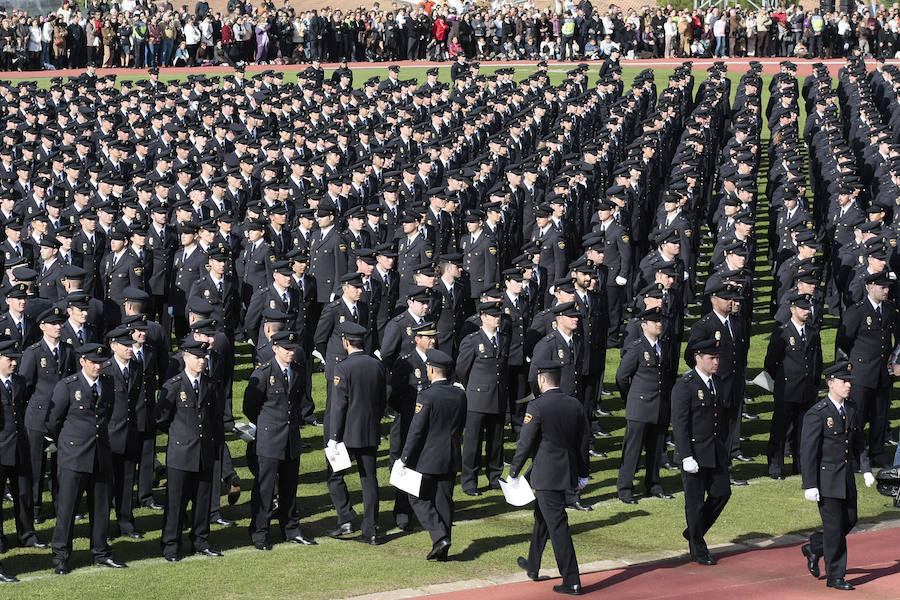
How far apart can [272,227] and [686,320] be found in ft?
20.3

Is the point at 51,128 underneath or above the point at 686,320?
above

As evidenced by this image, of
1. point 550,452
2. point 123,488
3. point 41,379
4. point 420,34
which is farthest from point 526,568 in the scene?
point 420,34

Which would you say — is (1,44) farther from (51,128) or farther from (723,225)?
(723,225)

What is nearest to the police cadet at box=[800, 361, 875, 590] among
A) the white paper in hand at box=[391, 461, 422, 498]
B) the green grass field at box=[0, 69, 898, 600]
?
the green grass field at box=[0, 69, 898, 600]

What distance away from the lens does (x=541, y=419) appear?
1136 cm

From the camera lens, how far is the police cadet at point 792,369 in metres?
14.5

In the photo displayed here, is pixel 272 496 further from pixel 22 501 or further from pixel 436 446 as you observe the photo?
pixel 22 501

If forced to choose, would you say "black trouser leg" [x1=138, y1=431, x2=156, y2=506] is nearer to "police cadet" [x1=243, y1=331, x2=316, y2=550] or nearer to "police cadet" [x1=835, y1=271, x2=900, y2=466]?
"police cadet" [x1=243, y1=331, x2=316, y2=550]

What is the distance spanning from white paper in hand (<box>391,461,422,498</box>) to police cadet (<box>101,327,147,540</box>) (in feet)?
7.69

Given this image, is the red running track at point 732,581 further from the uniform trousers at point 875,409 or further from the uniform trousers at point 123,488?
the uniform trousers at point 123,488

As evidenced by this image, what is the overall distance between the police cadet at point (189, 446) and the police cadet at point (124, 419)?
16.6 inches

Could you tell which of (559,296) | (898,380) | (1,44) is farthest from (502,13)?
(559,296)

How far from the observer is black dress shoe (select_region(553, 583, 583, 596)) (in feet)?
36.5

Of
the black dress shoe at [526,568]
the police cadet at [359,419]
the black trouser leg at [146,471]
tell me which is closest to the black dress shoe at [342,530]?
the police cadet at [359,419]
